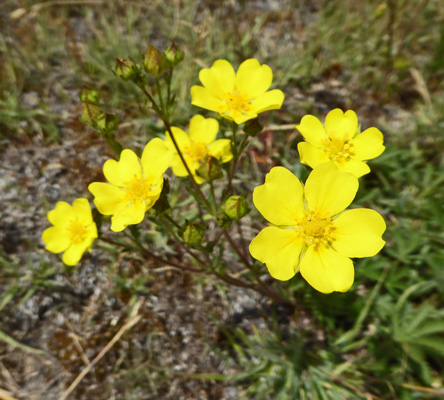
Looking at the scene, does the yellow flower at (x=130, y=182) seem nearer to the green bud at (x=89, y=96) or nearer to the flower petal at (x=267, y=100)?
the green bud at (x=89, y=96)

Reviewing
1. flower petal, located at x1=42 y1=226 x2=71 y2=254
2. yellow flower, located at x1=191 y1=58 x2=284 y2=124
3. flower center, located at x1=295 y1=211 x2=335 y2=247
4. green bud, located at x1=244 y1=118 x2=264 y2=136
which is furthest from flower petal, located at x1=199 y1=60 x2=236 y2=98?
flower petal, located at x1=42 y1=226 x2=71 y2=254

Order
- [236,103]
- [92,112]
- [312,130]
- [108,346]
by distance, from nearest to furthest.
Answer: [92,112], [312,130], [236,103], [108,346]

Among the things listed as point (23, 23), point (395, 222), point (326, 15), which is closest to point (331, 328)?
point (395, 222)

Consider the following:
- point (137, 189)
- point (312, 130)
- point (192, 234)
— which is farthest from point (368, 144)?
point (137, 189)

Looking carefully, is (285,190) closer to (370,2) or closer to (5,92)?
(5,92)

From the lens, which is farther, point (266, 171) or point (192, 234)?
point (266, 171)

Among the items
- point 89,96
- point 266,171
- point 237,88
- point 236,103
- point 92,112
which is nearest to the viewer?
point 92,112

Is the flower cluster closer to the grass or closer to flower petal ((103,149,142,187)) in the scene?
flower petal ((103,149,142,187))

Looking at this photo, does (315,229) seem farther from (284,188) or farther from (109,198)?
(109,198)
